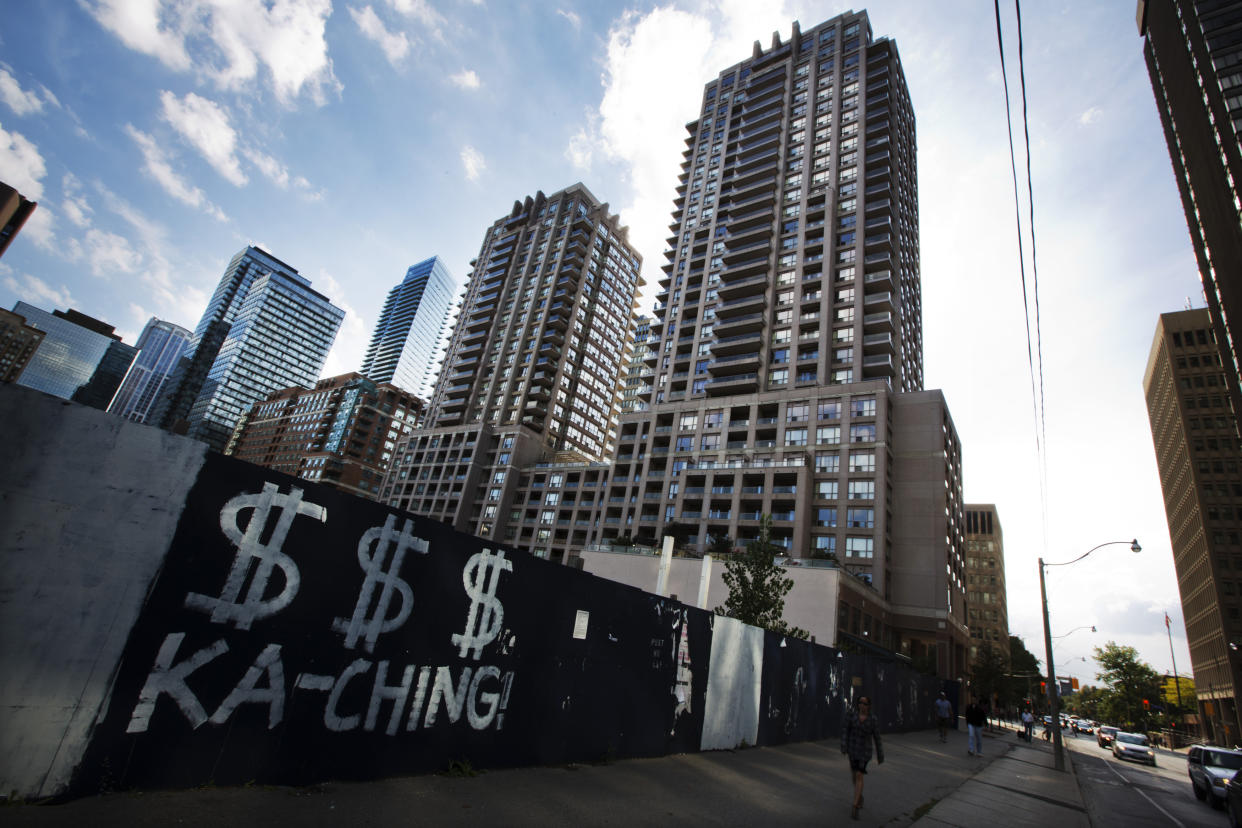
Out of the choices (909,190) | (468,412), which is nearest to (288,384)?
(468,412)

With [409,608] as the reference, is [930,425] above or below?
above

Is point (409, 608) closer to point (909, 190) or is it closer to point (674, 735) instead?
point (674, 735)

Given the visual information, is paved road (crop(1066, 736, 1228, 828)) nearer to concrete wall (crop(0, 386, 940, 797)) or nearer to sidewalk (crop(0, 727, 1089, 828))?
sidewalk (crop(0, 727, 1089, 828))

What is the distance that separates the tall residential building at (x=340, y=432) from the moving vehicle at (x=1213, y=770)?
123 metres

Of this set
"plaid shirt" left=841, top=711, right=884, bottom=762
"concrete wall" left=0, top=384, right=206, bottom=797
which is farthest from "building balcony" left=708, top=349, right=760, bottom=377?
"concrete wall" left=0, top=384, right=206, bottom=797

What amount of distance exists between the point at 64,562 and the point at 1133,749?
41.9 metres

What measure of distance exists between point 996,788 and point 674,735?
7.92 m

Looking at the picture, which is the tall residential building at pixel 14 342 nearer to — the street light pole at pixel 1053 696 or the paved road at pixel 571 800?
the paved road at pixel 571 800

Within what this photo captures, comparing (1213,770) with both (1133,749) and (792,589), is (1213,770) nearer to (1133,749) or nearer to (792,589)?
(1133,749)

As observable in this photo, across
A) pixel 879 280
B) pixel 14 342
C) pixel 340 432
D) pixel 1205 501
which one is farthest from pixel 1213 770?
pixel 14 342

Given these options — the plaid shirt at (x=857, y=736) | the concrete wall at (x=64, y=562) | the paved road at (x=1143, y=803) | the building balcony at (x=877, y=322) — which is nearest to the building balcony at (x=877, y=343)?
the building balcony at (x=877, y=322)

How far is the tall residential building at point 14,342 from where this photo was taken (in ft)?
392

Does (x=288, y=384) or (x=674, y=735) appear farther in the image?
(x=288, y=384)

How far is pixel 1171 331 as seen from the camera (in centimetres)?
8088
